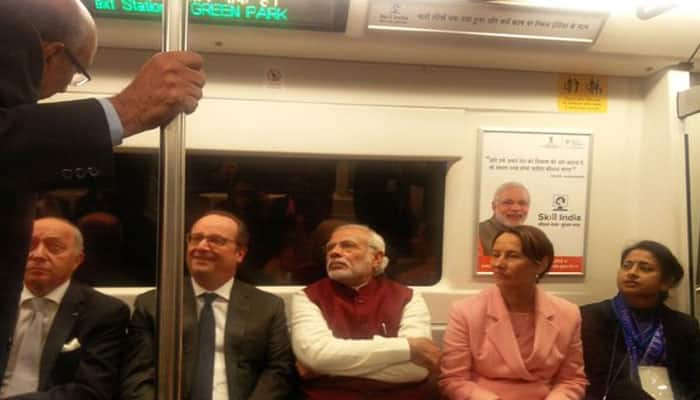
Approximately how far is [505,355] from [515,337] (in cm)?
11

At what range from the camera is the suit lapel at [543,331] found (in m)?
2.73

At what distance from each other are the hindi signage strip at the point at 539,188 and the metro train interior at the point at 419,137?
0.01 metres

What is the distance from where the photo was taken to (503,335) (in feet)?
9.05

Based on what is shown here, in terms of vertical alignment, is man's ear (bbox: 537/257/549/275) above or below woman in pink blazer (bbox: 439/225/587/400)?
above

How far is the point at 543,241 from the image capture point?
2875 mm

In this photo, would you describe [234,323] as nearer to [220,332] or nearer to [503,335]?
[220,332]

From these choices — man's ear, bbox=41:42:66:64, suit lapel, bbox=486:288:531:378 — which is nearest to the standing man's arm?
suit lapel, bbox=486:288:531:378

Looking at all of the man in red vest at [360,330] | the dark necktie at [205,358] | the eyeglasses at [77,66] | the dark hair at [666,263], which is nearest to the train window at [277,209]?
the man in red vest at [360,330]

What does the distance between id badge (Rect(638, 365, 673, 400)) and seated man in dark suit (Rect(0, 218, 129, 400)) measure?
2489 mm

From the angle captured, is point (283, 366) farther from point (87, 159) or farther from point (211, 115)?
point (87, 159)

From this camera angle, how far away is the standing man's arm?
2668mm

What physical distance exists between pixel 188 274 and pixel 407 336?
3.65ft

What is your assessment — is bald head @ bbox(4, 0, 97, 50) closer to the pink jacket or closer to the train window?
the train window

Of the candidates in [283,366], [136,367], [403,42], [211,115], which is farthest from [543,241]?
[136,367]
